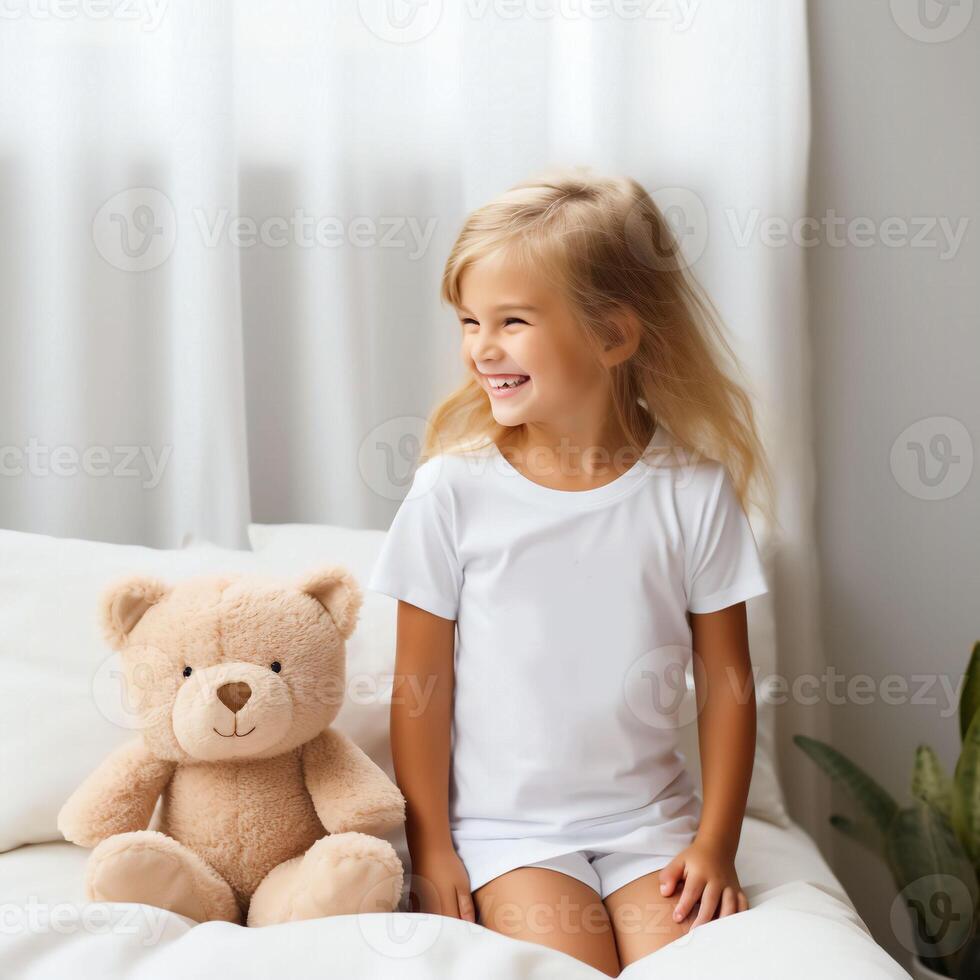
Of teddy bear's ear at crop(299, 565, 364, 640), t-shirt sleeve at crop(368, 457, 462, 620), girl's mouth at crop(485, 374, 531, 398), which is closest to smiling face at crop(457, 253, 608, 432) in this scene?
girl's mouth at crop(485, 374, 531, 398)

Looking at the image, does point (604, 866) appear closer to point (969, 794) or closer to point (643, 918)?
point (643, 918)

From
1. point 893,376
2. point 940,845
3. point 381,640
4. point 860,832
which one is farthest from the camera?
point 893,376

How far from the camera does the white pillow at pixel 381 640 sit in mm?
1136

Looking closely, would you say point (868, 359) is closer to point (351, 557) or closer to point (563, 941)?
point (351, 557)

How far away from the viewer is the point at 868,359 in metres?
1.56

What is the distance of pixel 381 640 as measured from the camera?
3.81 ft

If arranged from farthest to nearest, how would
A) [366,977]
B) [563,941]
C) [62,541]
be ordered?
[62,541] → [563,941] → [366,977]

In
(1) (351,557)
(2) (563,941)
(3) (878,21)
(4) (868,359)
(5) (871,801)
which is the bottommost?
(5) (871,801)

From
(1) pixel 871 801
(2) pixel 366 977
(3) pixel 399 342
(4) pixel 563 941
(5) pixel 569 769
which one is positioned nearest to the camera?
(2) pixel 366 977

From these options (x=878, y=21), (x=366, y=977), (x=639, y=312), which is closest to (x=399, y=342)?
(x=639, y=312)

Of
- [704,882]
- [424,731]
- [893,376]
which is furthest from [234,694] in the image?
[893,376]

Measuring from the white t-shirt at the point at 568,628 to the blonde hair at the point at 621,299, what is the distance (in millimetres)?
74

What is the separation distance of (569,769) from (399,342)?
2.34 feet

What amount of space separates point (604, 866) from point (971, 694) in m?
0.61
